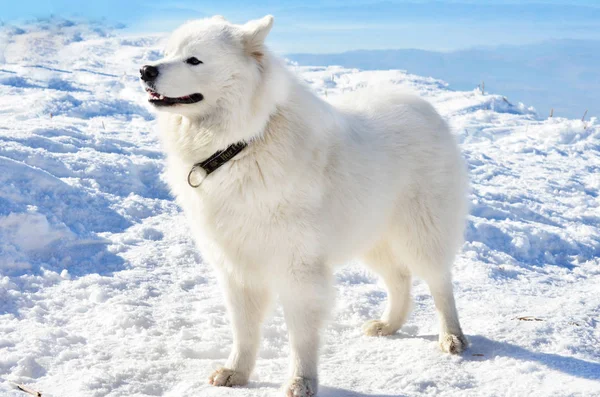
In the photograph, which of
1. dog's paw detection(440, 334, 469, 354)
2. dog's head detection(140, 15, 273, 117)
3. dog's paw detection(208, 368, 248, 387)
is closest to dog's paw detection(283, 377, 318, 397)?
dog's paw detection(208, 368, 248, 387)

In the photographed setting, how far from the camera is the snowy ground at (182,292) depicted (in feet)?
12.1

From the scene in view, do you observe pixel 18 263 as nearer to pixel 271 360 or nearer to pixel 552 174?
pixel 271 360

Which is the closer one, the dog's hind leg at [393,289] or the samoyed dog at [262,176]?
the samoyed dog at [262,176]

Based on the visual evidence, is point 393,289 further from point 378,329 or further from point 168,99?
point 168,99

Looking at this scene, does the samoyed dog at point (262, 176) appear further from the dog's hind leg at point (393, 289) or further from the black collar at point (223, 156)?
the dog's hind leg at point (393, 289)

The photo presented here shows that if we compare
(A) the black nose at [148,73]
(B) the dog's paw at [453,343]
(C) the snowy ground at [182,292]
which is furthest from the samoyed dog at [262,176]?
(B) the dog's paw at [453,343]

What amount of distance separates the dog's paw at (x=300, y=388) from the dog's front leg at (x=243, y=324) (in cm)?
39

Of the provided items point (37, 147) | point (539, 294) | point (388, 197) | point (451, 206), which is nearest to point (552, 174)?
point (539, 294)

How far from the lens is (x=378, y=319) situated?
4.81 metres

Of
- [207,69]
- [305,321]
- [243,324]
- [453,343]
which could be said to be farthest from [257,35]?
[453,343]

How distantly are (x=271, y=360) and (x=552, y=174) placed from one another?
25.8 ft

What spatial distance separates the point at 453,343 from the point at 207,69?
2513mm

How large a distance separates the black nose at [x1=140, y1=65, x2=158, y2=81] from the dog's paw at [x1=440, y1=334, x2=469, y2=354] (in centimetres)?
266

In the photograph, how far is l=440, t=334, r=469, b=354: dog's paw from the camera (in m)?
4.16
